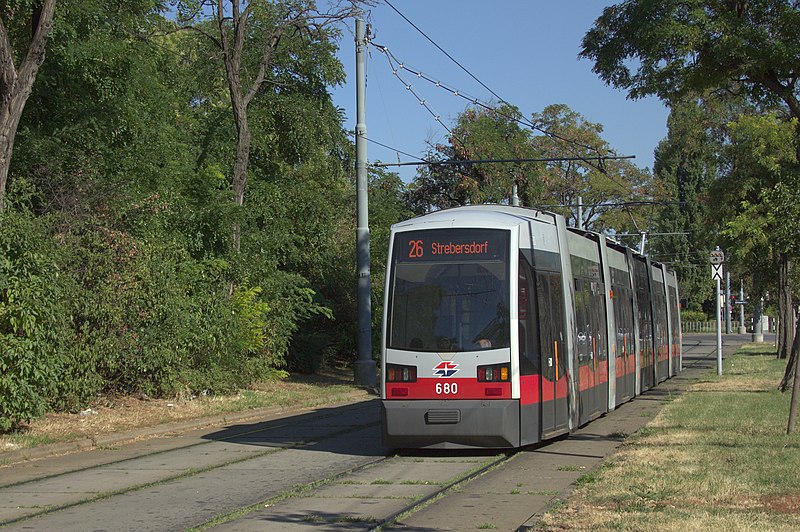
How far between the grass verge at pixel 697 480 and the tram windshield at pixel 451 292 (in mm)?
2499

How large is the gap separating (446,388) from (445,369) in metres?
0.26

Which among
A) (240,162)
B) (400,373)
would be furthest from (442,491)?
(240,162)

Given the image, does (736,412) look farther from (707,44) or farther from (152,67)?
(152,67)

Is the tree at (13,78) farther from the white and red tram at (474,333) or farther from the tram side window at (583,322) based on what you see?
the tram side window at (583,322)

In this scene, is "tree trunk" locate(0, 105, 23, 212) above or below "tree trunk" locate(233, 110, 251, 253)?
below

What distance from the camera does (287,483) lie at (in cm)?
1256

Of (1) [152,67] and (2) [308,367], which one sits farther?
(2) [308,367]

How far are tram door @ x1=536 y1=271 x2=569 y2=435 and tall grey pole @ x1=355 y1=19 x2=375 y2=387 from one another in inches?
507

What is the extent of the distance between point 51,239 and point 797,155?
23566 mm

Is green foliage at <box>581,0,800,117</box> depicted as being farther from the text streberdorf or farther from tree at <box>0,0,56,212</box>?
tree at <box>0,0,56,212</box>

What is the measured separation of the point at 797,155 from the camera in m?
33.2

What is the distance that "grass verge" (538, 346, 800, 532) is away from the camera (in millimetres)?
9039

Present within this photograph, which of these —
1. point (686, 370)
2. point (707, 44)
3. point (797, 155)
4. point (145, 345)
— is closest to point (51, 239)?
point (145, 345)

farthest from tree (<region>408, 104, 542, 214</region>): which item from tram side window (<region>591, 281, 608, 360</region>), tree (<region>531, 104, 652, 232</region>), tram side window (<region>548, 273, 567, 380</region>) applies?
tram side window (<region>548, 273, 567, 380</region>)
